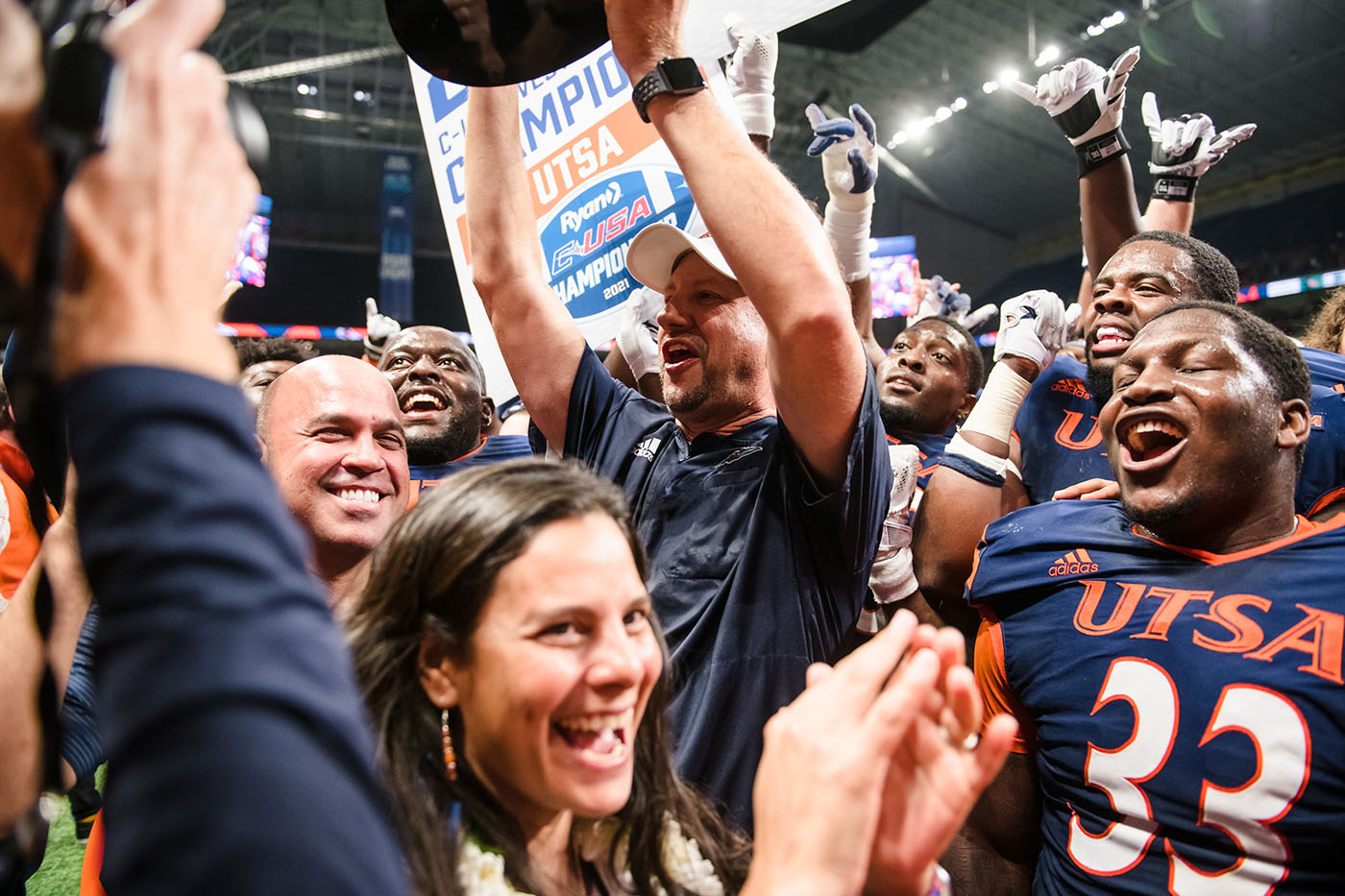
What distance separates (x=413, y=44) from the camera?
54.1 inches

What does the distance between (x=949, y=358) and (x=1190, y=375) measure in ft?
6.06

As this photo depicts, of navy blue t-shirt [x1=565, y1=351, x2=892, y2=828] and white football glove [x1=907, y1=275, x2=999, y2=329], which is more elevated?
white football glove [x1=907, y1=275, x2=999, y2=329]

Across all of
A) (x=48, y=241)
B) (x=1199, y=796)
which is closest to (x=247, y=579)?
(x=48, y=241)

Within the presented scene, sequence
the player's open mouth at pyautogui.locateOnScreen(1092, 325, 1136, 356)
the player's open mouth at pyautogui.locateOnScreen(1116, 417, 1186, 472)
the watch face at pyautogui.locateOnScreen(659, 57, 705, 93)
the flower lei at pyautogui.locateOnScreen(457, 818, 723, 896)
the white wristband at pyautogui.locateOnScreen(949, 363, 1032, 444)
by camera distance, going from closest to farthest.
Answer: the flower lei at pyautogui.locateOnScreen(457, 818, 723, 896), the watch face at pyautogui.locateOnScreen(659, 57, 705, 93), the player's open mouth at pyautogui.locateOnScreen(1116, 417, 1186, 472), the player's open mouth at pyautogui.locateOnScreen(1092, 325, 1136, 356), the white wristband at pyautogui.locateOnScreen(949, 363, 1032, 444)

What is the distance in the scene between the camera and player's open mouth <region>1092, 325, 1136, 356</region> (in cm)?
246

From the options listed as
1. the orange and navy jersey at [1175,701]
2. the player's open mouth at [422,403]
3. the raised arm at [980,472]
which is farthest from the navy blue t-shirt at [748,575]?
the player's open mouth at [422,403]

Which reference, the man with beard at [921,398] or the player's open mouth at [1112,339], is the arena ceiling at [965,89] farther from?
the player's open mouth at [1112,339]

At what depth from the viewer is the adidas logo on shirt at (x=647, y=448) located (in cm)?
190

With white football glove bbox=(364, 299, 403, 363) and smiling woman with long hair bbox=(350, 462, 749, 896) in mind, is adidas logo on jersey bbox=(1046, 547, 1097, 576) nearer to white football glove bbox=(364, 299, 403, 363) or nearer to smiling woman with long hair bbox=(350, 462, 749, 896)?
smiling woman with long hair bbox=(350, 462, 749, 896)

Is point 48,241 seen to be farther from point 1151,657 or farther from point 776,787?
point 1151,657

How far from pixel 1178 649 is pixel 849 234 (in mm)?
2057

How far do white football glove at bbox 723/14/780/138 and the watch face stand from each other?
75cm

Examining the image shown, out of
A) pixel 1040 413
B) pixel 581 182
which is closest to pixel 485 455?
pixel 581 182

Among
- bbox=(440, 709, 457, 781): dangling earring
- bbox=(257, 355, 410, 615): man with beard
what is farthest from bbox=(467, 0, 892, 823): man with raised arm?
bbox=(440, 709, 457, 781): dangling earring
